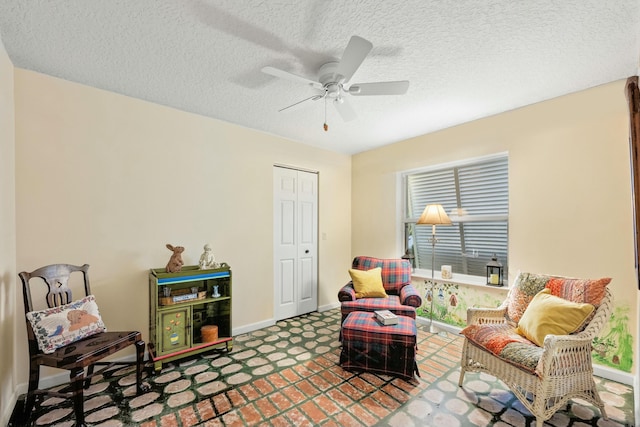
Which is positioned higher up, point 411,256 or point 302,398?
point 411,256

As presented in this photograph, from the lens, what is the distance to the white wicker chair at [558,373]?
5.62 ft

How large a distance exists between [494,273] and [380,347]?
1.69m

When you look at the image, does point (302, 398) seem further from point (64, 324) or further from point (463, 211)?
point (463, 211)

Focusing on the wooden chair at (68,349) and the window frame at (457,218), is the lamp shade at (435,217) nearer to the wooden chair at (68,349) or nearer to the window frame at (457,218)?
the window frame at (457,218)

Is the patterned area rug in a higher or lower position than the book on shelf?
lower

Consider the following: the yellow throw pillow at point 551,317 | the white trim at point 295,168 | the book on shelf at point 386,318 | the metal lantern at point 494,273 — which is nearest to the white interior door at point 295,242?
the white trim at point 295,168

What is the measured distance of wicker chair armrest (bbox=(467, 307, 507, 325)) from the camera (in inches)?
92.6

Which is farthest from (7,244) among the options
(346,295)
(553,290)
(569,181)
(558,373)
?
(569,181)

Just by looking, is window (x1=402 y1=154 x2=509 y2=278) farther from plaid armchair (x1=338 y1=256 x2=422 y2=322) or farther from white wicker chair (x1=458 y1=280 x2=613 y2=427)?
white wicker chair (x1=458 y1=280 x2=613 y2=427)

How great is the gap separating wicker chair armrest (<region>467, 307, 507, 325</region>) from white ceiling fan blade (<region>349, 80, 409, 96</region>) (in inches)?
73.6

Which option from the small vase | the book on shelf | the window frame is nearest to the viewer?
the book on shelf

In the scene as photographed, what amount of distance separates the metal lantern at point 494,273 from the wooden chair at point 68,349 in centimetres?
346

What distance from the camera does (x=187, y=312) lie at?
106 inches

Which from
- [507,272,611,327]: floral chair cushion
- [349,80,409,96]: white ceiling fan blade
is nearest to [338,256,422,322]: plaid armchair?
[507,272,611,327]: floral chair cushion
